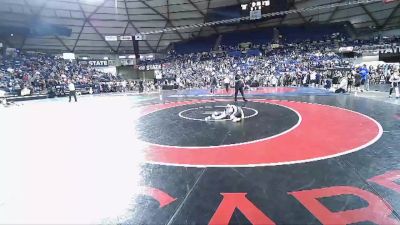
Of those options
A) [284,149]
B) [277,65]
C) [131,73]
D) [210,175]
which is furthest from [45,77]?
[210,175]

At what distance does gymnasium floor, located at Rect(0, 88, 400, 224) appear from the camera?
318 centimetres

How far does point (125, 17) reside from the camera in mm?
37219

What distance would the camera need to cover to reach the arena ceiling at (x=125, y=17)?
106 ft

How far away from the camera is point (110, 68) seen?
47312 mm

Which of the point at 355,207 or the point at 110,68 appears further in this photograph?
the point at 110,68

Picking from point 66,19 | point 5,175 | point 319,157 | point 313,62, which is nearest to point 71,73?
point 66,19

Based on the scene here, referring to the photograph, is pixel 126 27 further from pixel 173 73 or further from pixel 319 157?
pixel 319 157

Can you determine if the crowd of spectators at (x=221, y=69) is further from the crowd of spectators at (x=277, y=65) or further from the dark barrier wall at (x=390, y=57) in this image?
the dark barrier wall at (x=390, y=57)

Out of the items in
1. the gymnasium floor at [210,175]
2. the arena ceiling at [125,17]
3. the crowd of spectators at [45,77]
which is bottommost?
the gymnasium floor at [210,175]

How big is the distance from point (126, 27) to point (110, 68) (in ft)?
33.6

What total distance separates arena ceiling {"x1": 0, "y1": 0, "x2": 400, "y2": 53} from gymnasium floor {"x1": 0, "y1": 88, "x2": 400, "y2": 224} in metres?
28.4

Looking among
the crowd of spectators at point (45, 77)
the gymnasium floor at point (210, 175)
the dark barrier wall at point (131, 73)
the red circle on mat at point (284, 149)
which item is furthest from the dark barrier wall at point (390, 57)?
the dark barrier wall at point (131, 73)

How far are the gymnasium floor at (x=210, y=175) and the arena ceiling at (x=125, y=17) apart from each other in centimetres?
2843

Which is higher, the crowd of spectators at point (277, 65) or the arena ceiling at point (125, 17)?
the arena ceiling at point (125, 17)
